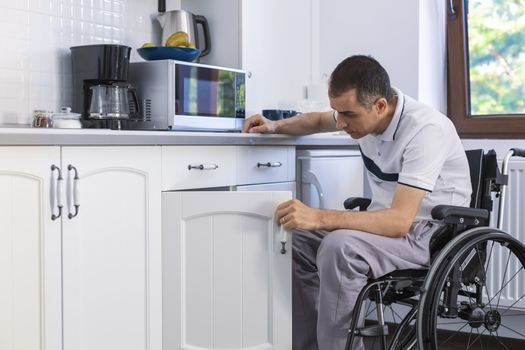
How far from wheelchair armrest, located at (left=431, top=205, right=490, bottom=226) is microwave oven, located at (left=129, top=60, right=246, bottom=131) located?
3.26ft

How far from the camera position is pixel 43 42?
259 centimetres

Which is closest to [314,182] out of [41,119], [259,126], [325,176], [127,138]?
[325,176]

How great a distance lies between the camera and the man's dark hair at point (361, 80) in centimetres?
214

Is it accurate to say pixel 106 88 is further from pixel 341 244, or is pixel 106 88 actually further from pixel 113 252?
pixel 341 244

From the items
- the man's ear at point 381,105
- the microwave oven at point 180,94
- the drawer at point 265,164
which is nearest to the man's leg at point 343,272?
the man's ear at point 381,105

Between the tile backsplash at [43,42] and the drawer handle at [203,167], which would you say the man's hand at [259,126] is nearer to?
the drawer handle at [203,167]

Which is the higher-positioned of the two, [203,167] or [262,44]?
[262,44]

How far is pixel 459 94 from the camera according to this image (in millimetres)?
3576

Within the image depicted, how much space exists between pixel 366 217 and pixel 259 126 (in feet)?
2.35

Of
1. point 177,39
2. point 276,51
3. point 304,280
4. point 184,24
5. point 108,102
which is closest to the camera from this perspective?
point 304,280

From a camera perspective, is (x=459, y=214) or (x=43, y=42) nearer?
(x=459, y=214)

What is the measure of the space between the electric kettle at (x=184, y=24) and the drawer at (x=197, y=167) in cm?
71

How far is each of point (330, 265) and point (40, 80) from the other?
1.28 metres

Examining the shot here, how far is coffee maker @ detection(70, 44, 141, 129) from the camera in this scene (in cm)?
241
